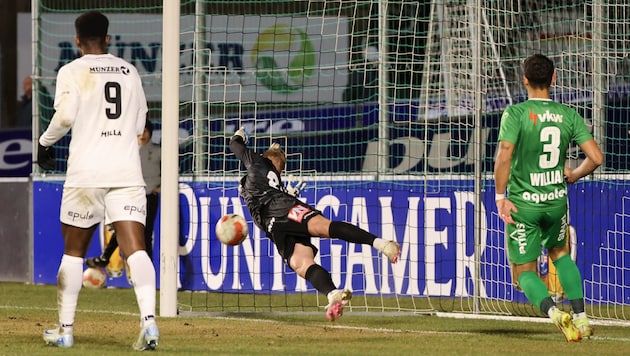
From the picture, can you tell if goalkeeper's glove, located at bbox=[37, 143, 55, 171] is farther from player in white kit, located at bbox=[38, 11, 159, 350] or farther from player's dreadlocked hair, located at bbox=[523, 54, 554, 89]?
player's dreadlocked hair, located at bbox=[523, 54, 554, 89]

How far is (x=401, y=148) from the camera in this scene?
16.5m

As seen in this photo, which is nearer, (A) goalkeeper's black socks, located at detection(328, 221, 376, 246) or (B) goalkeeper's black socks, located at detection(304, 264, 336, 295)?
(B) goalkeeper's black socks, located at detection(304, 264, 336, 295)

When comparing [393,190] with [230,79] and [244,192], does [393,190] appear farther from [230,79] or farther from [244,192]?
[230,79]

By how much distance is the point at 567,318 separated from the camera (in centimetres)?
988

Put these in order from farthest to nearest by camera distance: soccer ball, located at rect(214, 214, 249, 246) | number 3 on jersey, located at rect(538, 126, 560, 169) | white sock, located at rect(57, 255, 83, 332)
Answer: soccer ball, located at rect(214, 214, 249, 246) < number 3 on jersey, located at rect(538, 126, 560, 169) < white sock, located at rect(57, 255, 83, 332)

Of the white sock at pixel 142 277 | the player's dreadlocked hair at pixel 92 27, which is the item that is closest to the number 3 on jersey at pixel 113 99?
the player's dreadlocked hair at pixel 92 27

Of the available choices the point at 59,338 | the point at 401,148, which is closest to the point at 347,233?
the point at 59,338

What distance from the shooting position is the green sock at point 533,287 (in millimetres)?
10300

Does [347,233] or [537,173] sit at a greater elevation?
[537,173]

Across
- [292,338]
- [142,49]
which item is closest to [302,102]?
[142,49]

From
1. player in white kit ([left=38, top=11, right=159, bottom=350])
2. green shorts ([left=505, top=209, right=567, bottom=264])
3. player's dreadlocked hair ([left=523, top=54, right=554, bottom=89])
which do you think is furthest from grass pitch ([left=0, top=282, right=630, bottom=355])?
player's dreadlocked hair ([left=523, top=54, right=554, bottom=89])

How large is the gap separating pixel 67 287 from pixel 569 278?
3.65 meters

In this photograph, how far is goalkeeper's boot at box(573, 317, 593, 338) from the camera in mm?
10242

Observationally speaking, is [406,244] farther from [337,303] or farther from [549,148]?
[549,148]
